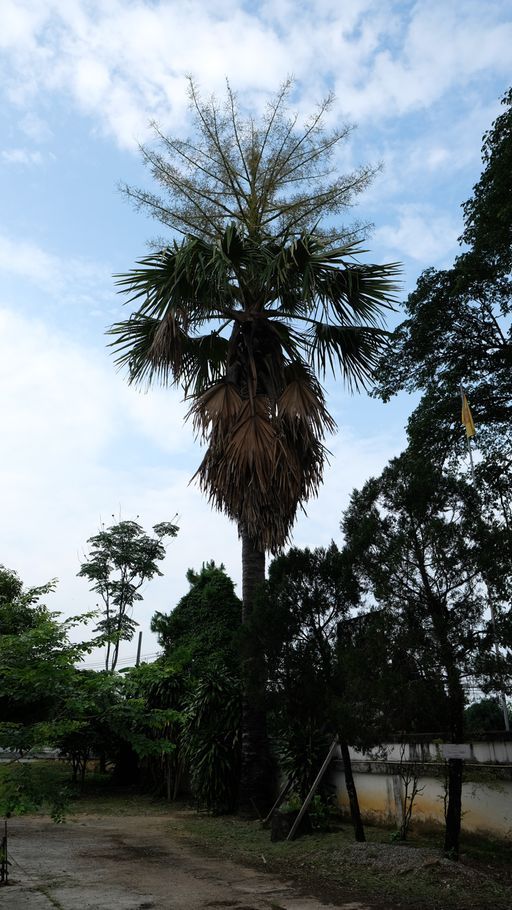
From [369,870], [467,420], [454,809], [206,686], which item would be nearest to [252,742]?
[206,686]

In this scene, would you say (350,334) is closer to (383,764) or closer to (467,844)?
(383,764)

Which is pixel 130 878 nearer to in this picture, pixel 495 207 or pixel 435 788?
pixel 435 788

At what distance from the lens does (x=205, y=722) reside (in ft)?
43.7

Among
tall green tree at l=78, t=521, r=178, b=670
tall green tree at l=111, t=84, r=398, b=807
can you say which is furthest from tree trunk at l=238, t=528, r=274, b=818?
tall green tree at l=78, t=521, r=178, b=670

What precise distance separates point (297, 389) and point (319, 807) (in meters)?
6.54

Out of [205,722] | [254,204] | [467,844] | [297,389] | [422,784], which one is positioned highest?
[254,204]

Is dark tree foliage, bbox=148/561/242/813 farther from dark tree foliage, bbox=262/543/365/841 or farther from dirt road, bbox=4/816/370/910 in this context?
dirt road, bbox=4/816/370/910

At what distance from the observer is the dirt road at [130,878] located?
625 cm

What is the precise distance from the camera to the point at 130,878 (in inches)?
293

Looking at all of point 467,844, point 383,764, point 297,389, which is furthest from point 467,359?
point 467,844

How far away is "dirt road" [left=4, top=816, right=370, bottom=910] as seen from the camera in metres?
6.25

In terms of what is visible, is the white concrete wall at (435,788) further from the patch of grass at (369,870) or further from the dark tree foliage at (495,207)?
the dark tree foliage at (495,207)

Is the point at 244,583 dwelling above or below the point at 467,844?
above

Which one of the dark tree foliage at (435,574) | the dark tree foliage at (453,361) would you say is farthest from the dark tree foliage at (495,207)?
the dark tree foliage at (435,574)
